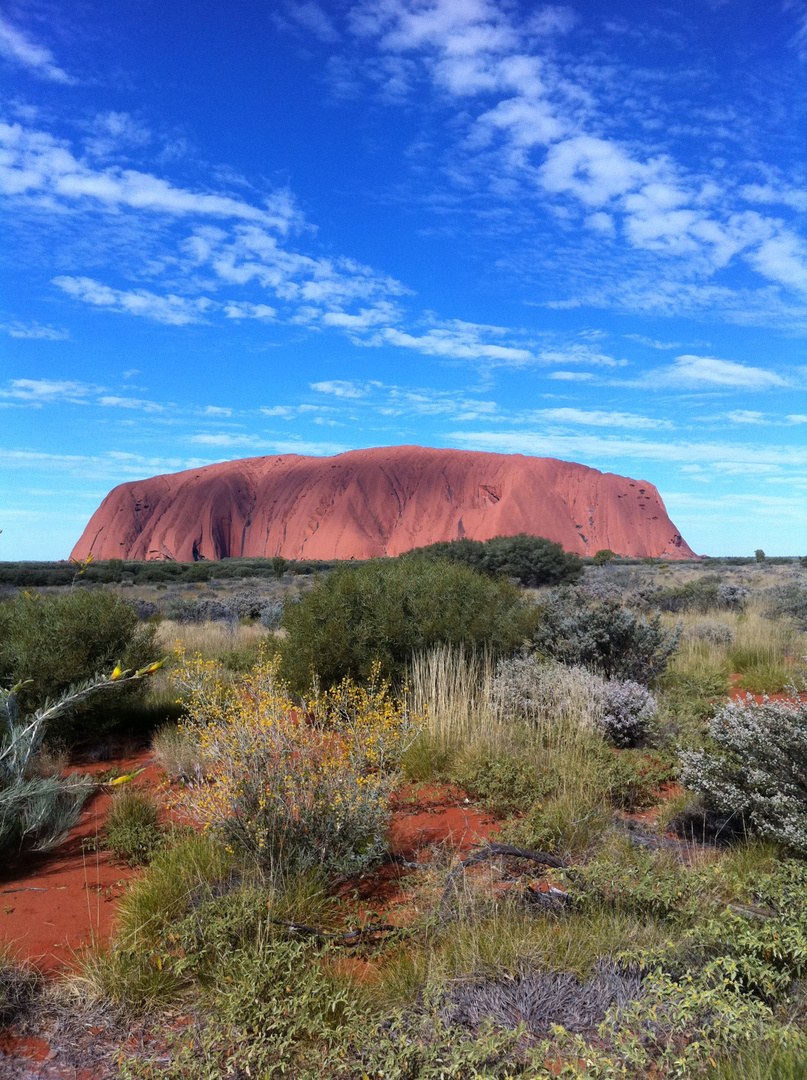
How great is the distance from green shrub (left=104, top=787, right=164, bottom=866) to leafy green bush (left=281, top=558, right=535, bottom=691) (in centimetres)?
261

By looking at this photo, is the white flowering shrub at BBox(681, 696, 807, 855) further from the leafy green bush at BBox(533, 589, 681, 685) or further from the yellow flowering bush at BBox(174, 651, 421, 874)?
the leafy green bush at BBox(533, 589, 681, 685)

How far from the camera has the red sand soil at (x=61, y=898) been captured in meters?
3.42

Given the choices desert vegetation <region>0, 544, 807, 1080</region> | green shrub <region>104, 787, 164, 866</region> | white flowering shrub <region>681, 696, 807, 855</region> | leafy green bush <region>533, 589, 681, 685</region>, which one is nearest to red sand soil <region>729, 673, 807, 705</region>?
leafy green bush <region>533, 589, 681, 685</region>

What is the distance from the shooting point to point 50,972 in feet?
10.4

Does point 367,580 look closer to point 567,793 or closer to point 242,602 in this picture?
point 567,793

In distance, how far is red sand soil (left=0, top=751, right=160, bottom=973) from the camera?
342 cm

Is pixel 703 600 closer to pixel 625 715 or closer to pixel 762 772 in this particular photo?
pixel 625 715

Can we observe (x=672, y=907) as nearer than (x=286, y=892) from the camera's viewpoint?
Yes

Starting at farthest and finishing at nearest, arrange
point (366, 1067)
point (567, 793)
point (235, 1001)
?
1. point (567, 793)
2. point (235, 1001)
3. point (366, 1067)

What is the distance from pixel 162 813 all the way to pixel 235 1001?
9.03 feet

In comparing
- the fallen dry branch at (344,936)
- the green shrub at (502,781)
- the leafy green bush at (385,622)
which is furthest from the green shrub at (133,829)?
the leafy green bush at (385,622)

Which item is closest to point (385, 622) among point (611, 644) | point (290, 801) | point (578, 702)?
point (578, 702)

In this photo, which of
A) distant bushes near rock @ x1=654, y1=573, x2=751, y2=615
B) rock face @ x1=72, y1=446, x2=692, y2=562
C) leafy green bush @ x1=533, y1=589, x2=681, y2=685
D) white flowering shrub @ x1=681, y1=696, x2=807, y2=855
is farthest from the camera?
rock face @ x1=72, y1=446, x2=692, y2=562

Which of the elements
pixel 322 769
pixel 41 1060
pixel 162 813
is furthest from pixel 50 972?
pixel 162 813
